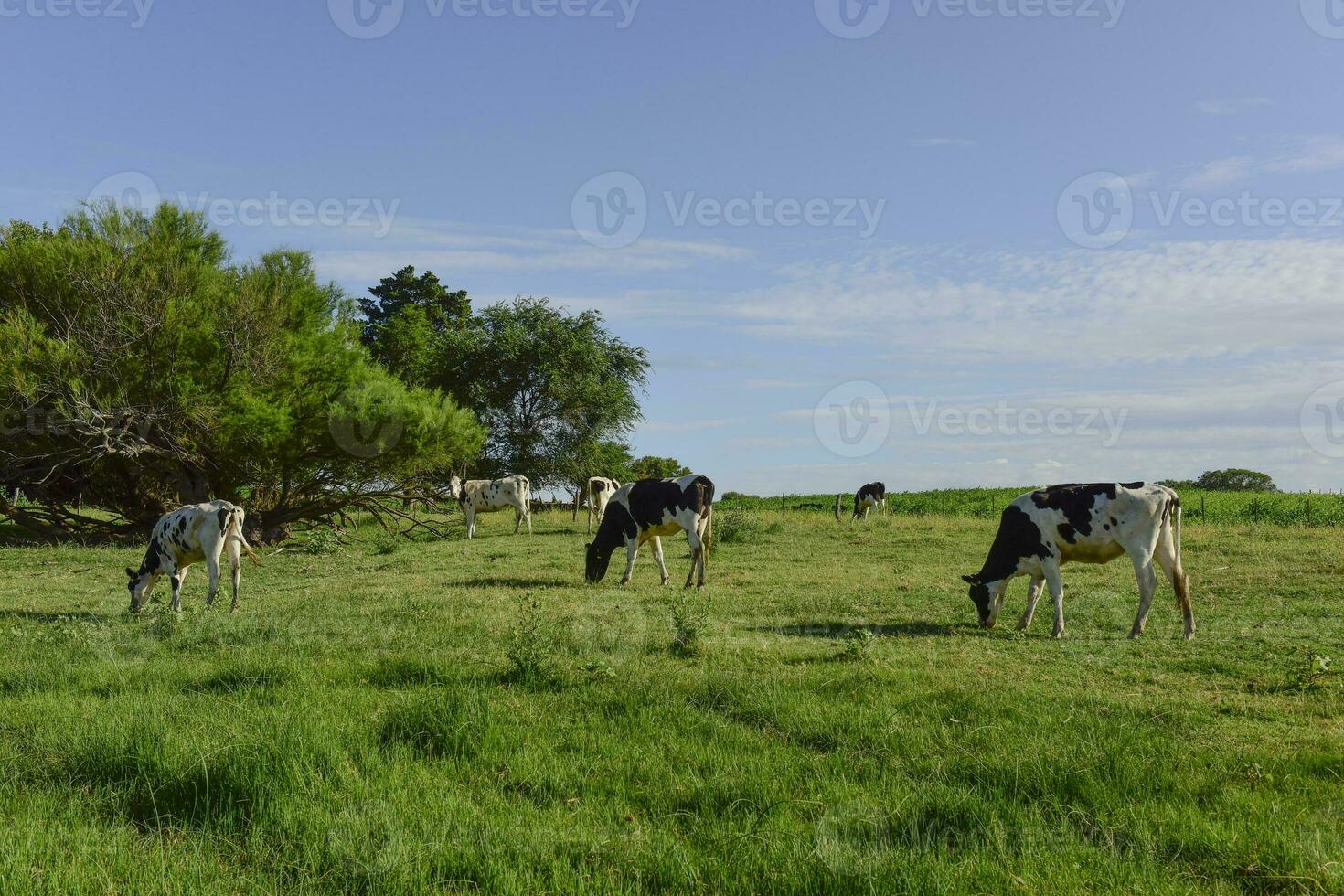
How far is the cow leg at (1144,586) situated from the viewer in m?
10.8

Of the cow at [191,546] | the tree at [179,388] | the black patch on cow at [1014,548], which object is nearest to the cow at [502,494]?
the tree at [179,388]

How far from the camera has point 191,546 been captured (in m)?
13.7

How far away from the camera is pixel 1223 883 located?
397 cm

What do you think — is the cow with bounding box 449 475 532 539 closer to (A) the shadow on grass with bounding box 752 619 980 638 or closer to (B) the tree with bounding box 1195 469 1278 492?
(A) the shadow on grass with bounding box 752 619 980 638

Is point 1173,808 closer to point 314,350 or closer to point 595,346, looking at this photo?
point 314,350

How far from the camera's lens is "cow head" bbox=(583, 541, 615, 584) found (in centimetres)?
1605

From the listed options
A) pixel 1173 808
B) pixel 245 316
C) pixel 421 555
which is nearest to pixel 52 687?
pixel 1173 808

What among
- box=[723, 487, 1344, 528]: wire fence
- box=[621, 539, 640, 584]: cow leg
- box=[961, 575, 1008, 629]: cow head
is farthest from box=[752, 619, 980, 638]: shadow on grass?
box=[723, 487, 1344, 528]: wire fence

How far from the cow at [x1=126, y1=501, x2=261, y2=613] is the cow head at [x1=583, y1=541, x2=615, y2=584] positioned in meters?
5.53

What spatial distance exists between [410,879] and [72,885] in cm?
149

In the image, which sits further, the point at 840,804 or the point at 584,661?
the point at 584,661

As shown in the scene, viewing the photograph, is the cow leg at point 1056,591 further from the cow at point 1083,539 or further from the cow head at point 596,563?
the cow head at point 596,563

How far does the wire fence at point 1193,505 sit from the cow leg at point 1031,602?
1630cm

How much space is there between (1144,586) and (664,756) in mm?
7806
